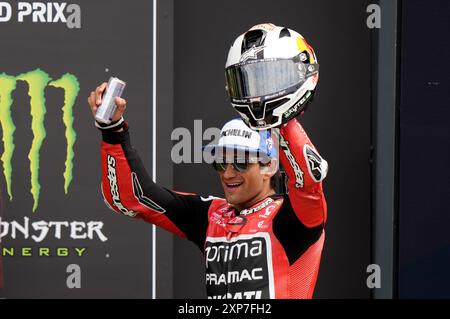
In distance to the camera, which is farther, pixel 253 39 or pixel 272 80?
pixel 253 39

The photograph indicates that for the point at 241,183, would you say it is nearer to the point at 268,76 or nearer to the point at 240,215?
the point at 240,215

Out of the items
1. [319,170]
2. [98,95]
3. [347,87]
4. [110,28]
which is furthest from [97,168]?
[319,170]

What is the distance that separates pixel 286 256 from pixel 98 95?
958 mm

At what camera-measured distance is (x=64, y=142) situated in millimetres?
5660

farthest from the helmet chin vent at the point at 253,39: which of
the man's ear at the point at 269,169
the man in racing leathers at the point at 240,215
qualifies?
the man's ear at the point at 269,169

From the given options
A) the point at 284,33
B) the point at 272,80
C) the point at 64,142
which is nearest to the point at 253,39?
the point at 284,33

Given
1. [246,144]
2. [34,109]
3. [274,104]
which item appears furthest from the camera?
[34,109]

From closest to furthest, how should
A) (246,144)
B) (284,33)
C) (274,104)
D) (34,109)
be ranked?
1. (274,104)
2. (284,33)
3. (246,144)
4. (34,109)

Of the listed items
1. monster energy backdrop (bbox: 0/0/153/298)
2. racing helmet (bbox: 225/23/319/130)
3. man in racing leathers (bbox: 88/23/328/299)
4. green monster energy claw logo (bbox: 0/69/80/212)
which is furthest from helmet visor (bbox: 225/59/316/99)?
green monster energy claw logo (bbox: 0/69/80/212)

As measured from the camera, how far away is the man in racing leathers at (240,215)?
391 cm

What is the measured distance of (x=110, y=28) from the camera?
5.64 metres

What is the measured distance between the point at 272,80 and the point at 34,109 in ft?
8.07

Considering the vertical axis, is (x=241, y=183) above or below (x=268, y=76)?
below

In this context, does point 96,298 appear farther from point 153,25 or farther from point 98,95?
point 98,95
